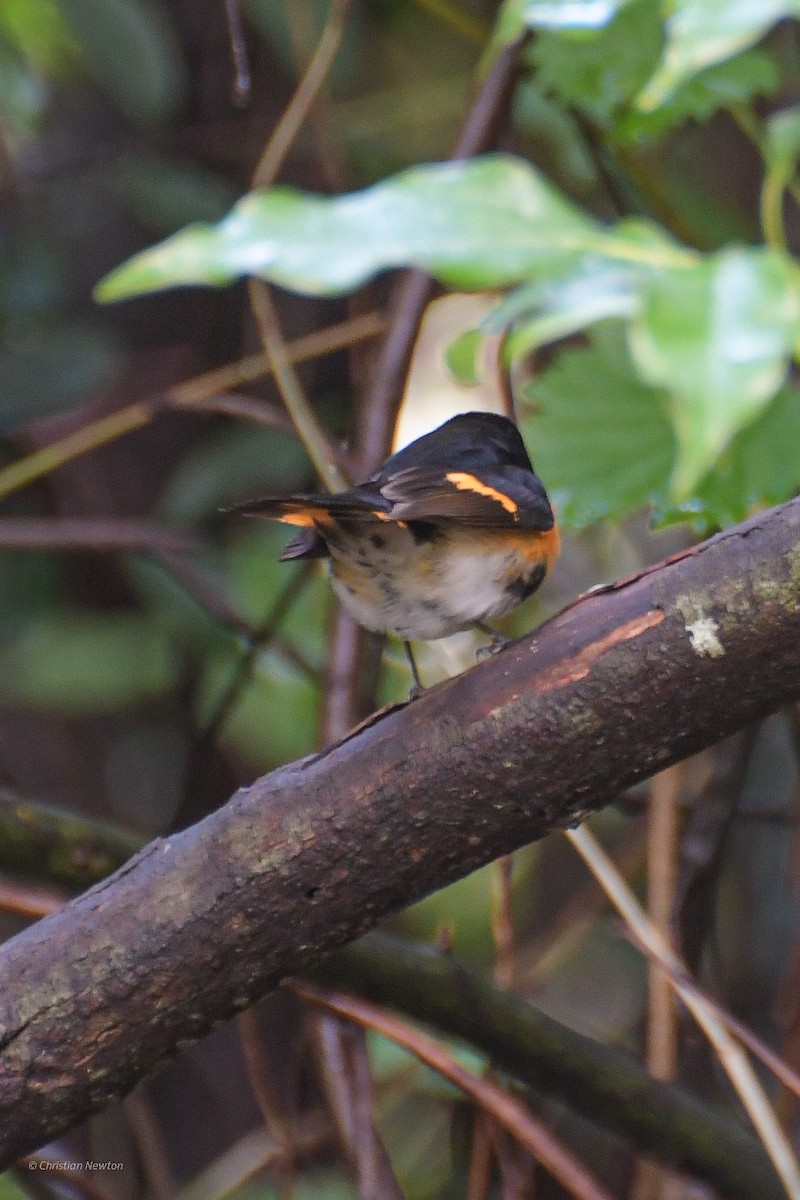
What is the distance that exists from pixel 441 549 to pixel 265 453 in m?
1.24

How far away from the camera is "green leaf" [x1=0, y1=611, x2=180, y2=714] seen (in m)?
2.79

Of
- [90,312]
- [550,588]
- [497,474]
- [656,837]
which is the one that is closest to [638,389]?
[497,474]

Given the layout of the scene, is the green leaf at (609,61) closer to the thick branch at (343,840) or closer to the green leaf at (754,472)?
the green leaf at (754,472)

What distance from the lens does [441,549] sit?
179 centimetres

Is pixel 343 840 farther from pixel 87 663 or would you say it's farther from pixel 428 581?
pixel 87 663

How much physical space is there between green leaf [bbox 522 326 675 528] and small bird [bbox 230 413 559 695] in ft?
0.16

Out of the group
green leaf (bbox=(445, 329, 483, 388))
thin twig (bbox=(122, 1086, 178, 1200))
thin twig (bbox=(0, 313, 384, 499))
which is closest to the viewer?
green leaf (bbox=(445, 329, 483, 388))

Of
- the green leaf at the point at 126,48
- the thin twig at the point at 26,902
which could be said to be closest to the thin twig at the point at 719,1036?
the thin twig at the point at 26,902

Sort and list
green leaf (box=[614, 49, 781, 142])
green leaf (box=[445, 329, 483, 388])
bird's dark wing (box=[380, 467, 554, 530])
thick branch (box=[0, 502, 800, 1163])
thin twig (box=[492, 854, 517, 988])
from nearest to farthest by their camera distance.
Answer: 1. thick branch (box=[0, 502, 800, 1163])
2. green leaf (box=[445, 329, 483, 388])
3. bird's dark wing (box=[380, 467, 554, 530])
4. green leaf (box=[614, 49, 781, 142])
5. thin twig (box=[492, 854, 517, 988])

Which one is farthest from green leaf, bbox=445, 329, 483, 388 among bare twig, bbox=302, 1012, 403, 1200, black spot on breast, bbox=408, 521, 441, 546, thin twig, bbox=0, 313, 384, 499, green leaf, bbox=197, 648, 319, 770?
green leaf, bbox=197, 648, 319, 770

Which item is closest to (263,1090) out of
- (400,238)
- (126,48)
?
(400,238)

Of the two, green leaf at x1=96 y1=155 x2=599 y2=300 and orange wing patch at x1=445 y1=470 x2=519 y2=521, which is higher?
orange wing patch at x1=445 y1=470 x2=519 y2=521

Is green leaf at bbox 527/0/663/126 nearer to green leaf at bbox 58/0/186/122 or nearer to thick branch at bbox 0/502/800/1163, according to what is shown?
green leaf at bbox 58/0/186/122

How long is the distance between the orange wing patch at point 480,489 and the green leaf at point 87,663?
124cm
